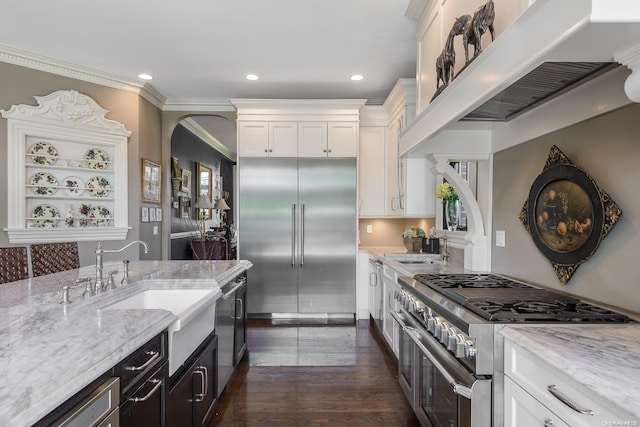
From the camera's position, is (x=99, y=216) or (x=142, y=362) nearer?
(x=142, y=362)

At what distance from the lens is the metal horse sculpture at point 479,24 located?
152cm

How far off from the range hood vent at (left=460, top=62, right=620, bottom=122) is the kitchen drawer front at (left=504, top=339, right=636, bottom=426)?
1.02 metres

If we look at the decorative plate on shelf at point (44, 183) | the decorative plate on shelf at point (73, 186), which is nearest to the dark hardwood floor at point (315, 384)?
the decorative plate on shelf at point (73, 186)

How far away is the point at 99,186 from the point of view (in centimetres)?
406

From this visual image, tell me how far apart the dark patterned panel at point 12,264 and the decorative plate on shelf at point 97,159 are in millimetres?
1612

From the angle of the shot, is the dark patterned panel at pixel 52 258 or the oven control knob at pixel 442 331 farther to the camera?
the dark patterned panel at pixel 52 258

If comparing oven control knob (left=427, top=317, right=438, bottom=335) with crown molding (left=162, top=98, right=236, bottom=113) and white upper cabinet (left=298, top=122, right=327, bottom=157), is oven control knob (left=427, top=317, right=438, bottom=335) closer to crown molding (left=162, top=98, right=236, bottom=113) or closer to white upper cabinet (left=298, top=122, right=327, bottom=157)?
white upper cabinet (left=298, top=122, right=327, bottom=157)

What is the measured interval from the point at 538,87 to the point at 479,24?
38 cm

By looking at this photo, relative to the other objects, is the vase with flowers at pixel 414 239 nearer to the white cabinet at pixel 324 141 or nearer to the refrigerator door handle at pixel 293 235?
the white cabinet at pixel 324 141

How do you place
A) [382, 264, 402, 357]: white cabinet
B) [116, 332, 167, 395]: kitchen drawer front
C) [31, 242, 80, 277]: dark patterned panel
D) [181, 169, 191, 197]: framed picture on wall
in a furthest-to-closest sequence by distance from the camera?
[181, 169, 191, 197]: framed picture on wall, [382, 264, 402, 357]: white cabinet, [31, 242, 80, 277]: dark patterned panel, [116, 332, 167, 395]: kitchen drawer front

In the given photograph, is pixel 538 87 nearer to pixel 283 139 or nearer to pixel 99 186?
pixel 283 139

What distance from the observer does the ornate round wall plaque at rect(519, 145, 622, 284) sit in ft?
5.16

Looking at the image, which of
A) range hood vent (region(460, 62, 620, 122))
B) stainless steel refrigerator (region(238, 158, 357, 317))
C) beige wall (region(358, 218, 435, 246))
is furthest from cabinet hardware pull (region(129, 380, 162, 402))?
beige wall (region(358, 218, 435, 246))

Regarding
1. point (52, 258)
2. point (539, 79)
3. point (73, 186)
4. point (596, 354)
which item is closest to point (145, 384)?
point (596, 354)
